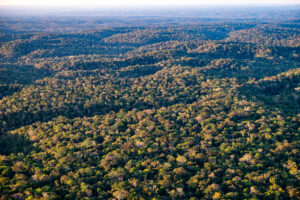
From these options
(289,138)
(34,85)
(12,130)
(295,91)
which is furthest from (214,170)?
(34,85)

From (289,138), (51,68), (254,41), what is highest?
(254,41)

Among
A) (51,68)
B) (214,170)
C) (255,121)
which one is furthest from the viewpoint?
(51,68)

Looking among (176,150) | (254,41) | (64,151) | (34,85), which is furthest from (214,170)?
(254,41)

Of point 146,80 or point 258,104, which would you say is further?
point 146,80

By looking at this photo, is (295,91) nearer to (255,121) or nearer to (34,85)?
(255,121)

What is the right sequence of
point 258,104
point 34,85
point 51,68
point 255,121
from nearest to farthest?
point 255,121 → point 258,104 → point 34,85 → point 51,68

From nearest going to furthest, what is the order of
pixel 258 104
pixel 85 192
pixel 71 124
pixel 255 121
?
pixel 85 192 → pixel 255 121 → pixel 71 124 → pixel 258 104

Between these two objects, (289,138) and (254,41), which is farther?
(254,41)

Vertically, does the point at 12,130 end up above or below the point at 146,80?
below

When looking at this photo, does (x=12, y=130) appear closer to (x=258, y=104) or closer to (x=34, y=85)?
(x=34, y=85)

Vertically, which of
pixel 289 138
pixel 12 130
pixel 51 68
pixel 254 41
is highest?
pixel 254 41
